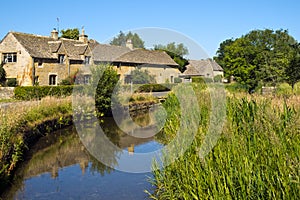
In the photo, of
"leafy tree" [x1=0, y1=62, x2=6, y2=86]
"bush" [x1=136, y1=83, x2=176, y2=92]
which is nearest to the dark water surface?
"bush" [x1=136, y1=83, x2=176, y2=92]

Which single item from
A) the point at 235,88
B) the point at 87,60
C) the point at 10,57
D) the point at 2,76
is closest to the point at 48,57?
the point at 10,57

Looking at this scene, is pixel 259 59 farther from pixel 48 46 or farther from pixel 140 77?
pixel 48 46

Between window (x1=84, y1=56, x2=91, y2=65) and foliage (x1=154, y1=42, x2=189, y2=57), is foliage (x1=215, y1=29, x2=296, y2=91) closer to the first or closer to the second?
foliage (x1=154, y1=42, x2=189, y2=57)

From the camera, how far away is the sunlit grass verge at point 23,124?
27.1 feet

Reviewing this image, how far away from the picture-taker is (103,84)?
18.5 metres

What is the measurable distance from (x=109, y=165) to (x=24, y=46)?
2436 cm

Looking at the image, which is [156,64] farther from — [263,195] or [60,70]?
[263,195]

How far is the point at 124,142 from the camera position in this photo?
13.4 metres

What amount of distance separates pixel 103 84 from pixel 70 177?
1033 cm

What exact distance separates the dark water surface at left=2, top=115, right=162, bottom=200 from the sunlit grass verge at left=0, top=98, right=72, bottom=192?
0.41 m

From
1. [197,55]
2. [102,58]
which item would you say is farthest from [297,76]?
[102,58]

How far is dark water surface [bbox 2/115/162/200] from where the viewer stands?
7367 millimetres

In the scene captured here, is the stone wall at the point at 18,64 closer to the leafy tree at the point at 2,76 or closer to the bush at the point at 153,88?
the leafy tree at the point at 2,76

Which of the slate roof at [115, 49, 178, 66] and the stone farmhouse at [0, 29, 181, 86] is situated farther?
the slate roof at [115, 49, 178, 66]
